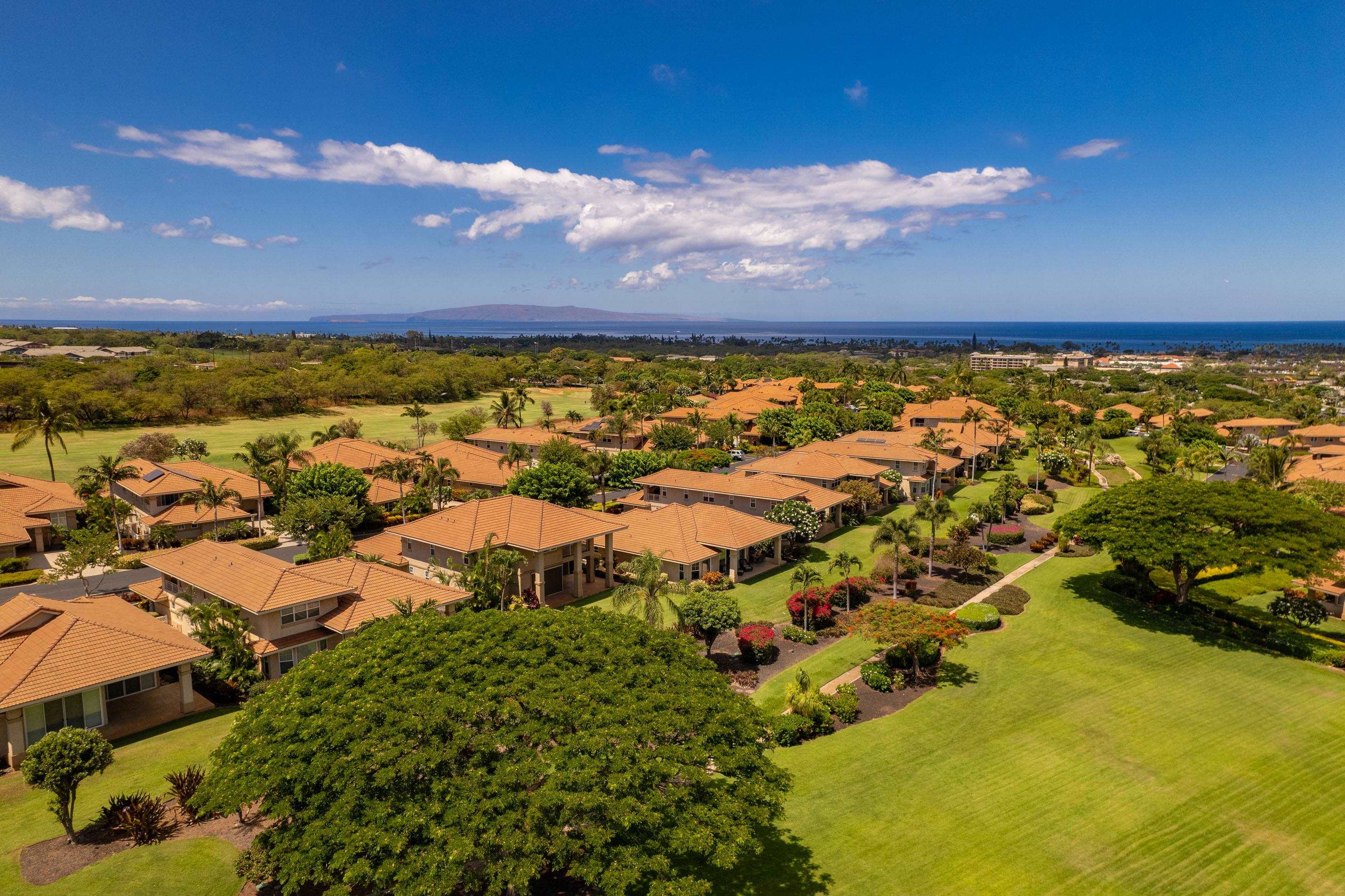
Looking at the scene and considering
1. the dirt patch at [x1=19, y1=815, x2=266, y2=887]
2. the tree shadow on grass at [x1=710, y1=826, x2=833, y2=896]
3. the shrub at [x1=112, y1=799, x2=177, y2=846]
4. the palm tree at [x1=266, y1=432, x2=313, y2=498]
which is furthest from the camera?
the palm tree at [x1=266, y1=432, x2=313, y2=498]

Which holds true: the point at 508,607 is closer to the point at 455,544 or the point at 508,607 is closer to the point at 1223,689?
the point at 455,544

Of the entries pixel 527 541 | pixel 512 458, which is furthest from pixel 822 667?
pixel 512 458

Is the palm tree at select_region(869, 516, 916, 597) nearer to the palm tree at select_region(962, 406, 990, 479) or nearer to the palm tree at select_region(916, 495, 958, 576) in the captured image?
the palm tree at select_region(916, 495, 958, 576)

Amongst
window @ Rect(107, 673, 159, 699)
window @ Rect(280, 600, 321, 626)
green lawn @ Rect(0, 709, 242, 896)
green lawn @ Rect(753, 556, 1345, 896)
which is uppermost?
window @ Rect(280, 600, 321, 626)

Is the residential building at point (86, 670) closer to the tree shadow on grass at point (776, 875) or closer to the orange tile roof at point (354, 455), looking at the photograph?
the tree shadow on grass at point (776, 875)

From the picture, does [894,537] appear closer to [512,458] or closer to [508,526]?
[508,526]

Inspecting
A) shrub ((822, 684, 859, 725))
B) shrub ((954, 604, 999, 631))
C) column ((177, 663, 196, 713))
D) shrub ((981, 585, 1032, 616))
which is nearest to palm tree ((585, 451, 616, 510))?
shrub ((954, 604, 999, 631))
